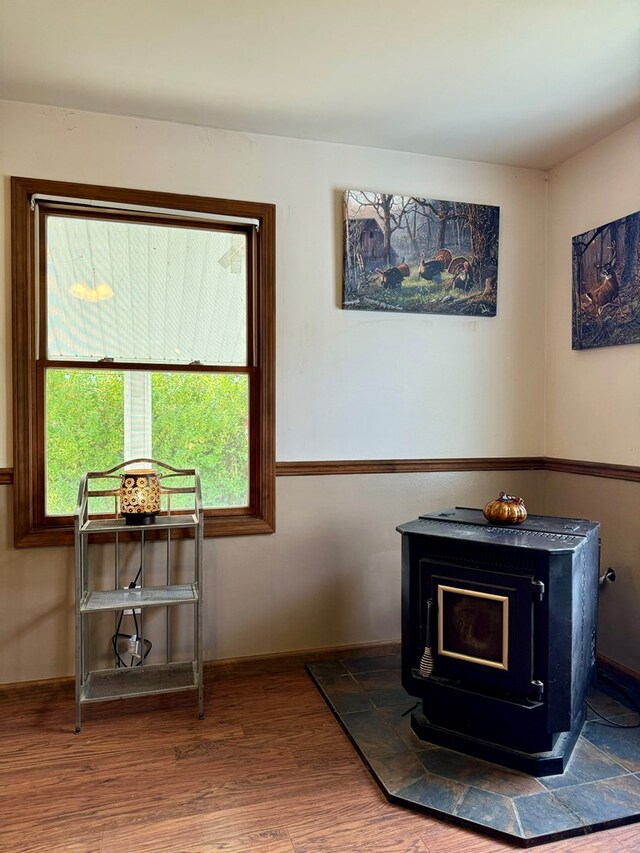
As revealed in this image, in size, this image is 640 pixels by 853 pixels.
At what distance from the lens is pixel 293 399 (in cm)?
273

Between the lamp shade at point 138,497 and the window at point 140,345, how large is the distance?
0.27 metres

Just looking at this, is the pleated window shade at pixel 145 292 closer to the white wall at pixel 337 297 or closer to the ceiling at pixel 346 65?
the white wall at pixel 337 297

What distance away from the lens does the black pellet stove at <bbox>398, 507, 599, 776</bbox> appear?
185cm

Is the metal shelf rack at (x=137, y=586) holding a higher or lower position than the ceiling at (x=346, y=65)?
lower

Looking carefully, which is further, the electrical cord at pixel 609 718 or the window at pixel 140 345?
the window at pixel 140 345

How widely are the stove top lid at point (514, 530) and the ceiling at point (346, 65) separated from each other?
1.70 m

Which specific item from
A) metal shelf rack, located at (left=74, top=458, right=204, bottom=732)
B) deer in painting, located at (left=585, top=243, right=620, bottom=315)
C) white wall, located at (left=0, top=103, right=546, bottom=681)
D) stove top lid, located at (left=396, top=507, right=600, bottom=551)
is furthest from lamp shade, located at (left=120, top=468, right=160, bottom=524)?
deer in painting, located at (left=585, top=243, right=620, bottom=315)

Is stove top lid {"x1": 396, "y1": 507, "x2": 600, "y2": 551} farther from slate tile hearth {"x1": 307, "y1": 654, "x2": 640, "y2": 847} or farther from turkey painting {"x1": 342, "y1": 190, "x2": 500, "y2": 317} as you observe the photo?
turkey painting {"x1": 342, "y1": 190, "x2": 500, "y2": 317}

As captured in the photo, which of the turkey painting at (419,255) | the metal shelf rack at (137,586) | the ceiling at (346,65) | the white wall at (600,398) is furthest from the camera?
the turkey painting at (419,255)

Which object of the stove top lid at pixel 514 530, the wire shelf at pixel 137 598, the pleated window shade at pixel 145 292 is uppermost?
the pleated window shade at pixel 145 292

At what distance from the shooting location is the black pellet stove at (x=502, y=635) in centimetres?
185

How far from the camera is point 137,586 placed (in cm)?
254

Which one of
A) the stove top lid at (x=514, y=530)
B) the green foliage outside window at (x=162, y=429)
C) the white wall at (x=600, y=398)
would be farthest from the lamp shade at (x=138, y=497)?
the white wall at (x=600, y=398)

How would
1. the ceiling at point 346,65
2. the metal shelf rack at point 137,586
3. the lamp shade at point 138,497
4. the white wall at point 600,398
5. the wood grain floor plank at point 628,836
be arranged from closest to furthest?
the wood grain floor plank at point 628,836 → the ceiling at point 346,65 → the metal shelf rack at point 137,586 → the lamp shade at point 138,497 → the white wall at point 600,398
